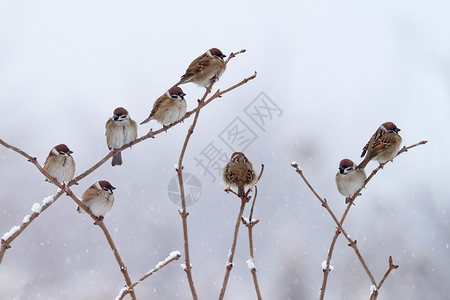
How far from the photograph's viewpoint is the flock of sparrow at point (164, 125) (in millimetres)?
3393

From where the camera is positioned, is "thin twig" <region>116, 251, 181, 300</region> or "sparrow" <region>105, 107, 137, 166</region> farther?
"sparrow" <region>105, 107, 137, 166</region>

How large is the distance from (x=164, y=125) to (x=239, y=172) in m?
1.51

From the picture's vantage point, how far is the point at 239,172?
9.19 ft

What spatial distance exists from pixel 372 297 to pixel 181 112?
269cm

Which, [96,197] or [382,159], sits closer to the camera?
[96,197]

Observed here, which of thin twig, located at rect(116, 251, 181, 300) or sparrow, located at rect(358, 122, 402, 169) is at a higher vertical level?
sparrow, located at rect(358, 122, 402, 169)

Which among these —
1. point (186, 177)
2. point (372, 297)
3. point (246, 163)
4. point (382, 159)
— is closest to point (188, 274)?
point (372, 297)

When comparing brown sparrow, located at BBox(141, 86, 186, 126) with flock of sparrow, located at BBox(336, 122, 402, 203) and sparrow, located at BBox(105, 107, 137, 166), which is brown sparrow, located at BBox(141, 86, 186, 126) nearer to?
sparrow, located at BBox(105, 107, 137, 166)

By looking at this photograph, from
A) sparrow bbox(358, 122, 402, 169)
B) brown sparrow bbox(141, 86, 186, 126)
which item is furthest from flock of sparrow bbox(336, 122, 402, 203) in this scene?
brown sparrow bbox(141, 86, 186, 126)

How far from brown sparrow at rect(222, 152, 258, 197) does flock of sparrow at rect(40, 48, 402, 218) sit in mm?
665

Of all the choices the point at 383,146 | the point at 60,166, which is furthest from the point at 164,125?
the point at 383,146

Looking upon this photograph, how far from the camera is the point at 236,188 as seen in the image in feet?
9.20

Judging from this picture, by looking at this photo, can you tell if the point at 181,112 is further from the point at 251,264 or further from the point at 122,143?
the point at 251,264

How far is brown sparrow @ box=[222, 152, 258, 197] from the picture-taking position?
274cm
